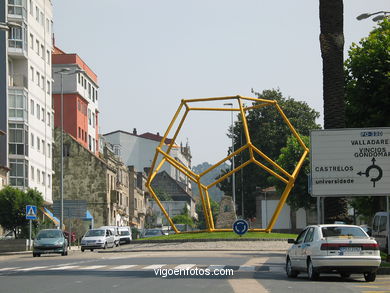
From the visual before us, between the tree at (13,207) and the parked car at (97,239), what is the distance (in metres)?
4.35

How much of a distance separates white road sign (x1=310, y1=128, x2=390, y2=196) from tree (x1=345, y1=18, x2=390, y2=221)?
36.9 feet

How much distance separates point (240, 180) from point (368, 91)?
58.2 meters

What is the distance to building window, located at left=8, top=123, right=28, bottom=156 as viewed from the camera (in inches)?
2672

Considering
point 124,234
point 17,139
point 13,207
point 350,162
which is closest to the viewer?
point 350,162

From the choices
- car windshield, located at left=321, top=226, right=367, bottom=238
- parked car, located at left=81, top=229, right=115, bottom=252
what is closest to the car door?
car windshield, located at left=321, top=226, right=367, bottom=238

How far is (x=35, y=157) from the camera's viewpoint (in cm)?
7244

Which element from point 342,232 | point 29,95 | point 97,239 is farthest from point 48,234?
point 342,232

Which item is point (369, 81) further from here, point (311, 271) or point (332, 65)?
point (311, 271)

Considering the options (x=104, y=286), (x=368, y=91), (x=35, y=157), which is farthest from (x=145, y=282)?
(x=35, y=157)

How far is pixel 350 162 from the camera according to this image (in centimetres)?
2703

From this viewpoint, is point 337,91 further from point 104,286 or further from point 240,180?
point 240,180

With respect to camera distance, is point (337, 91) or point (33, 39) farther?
point (33, 39)

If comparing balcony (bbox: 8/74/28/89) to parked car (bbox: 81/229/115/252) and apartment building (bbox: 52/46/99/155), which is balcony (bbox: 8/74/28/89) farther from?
parked car (bbox: 81/229/115/252)

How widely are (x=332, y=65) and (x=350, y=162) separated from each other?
3462mm
